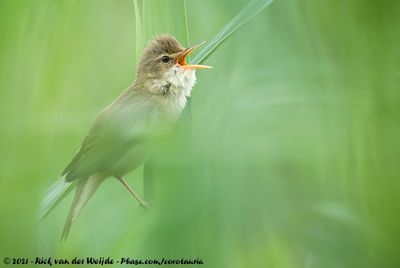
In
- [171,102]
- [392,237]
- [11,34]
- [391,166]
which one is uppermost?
[11,34]

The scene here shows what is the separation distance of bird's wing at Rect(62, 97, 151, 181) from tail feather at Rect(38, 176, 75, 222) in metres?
0.01

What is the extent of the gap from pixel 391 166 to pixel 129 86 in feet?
1.67

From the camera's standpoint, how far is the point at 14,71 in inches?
43.8

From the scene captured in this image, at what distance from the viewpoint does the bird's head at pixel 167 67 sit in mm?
1034

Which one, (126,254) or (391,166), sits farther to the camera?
(391,166)

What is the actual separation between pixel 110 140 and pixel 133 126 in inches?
1.8

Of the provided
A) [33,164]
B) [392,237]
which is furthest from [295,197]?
[33,164]

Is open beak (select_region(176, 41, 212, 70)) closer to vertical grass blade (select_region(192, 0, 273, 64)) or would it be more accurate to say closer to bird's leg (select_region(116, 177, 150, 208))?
vertical grass blade (select_region(192, 0, 273, 64))

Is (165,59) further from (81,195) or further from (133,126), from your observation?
(81,195)

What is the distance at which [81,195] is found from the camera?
1072 millimetres

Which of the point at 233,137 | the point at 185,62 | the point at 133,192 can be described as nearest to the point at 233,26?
the point at 185,62

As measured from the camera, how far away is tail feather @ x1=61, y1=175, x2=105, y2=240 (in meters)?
1.06

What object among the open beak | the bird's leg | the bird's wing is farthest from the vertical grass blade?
the bird's leg

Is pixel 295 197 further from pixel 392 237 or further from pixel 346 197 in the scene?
pixel 392 237
